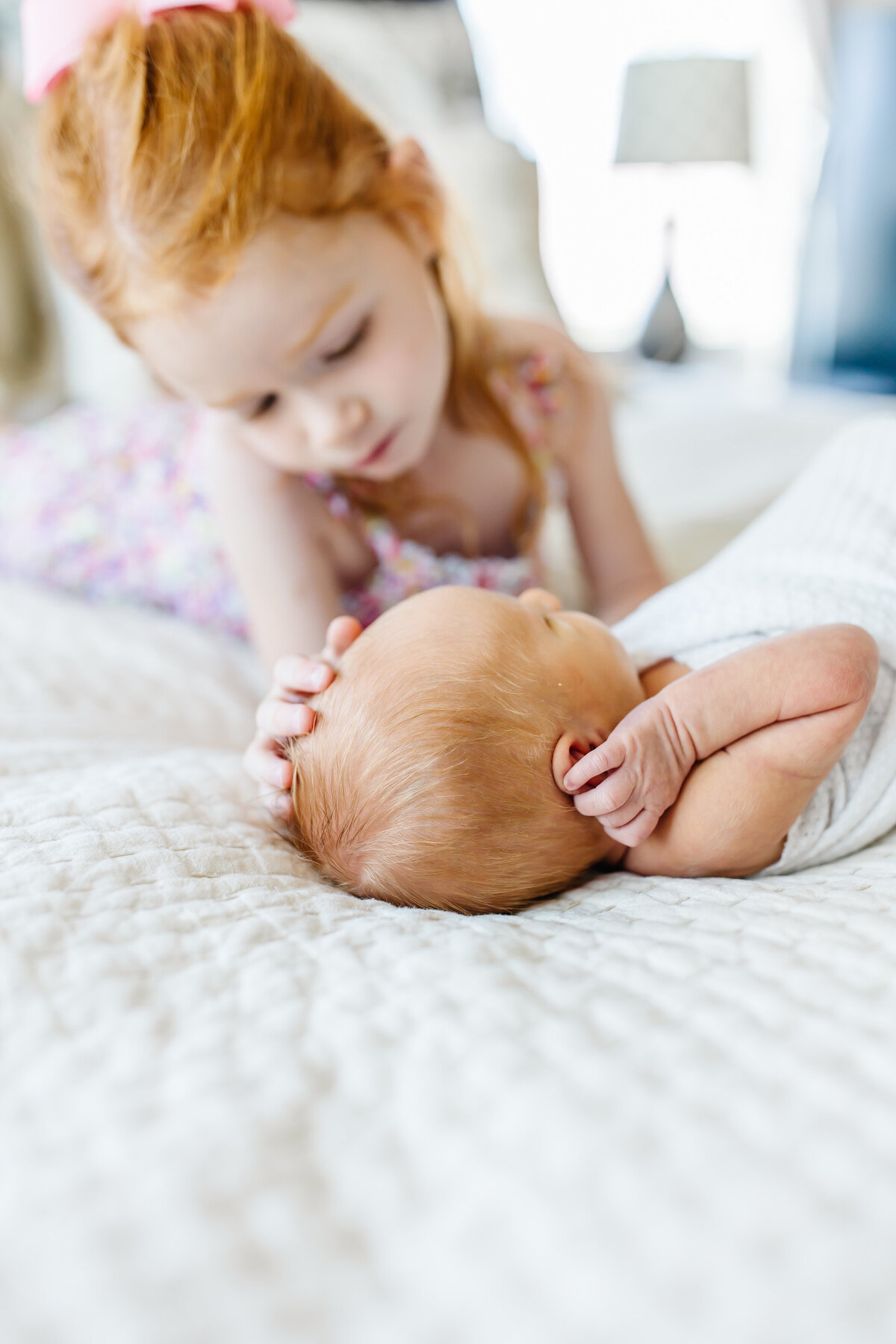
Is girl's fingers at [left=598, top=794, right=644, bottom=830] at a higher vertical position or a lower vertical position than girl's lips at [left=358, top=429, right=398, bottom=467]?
lower

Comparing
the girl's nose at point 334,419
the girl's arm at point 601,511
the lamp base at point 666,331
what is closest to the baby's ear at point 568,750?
the girl's nose at point 334,419

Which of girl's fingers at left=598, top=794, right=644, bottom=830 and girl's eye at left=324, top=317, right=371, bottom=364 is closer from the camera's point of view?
girl's fingers at left=598, top=794, right=644, bottom=830

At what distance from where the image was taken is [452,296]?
1.12 meters

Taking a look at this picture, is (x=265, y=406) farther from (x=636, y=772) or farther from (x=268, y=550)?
(x=636, y=772)

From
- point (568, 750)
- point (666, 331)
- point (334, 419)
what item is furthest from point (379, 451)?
point (666, 331)

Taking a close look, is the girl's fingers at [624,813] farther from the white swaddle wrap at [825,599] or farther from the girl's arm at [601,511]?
the girl's arm at [601,511]

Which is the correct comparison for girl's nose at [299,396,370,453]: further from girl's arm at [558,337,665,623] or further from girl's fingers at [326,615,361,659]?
girl's arm at [558,337,665,623]

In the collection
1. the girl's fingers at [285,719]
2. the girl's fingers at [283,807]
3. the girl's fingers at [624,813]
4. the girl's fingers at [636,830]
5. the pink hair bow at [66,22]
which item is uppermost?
the pink hair bow at [66,22]

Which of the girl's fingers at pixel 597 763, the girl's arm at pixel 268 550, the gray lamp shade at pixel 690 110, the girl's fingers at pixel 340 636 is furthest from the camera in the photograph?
the gray lamp shade at pixel 690 110

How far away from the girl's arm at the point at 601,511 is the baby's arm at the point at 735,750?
575mm

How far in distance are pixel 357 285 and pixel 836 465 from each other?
0.47 meters

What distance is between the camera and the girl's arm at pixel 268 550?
1.07m

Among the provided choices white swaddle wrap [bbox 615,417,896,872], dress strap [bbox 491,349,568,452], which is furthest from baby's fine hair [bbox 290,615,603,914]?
dress strap [bbox 491,349,568,452]

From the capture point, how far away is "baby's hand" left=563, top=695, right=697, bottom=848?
1.98 ft
